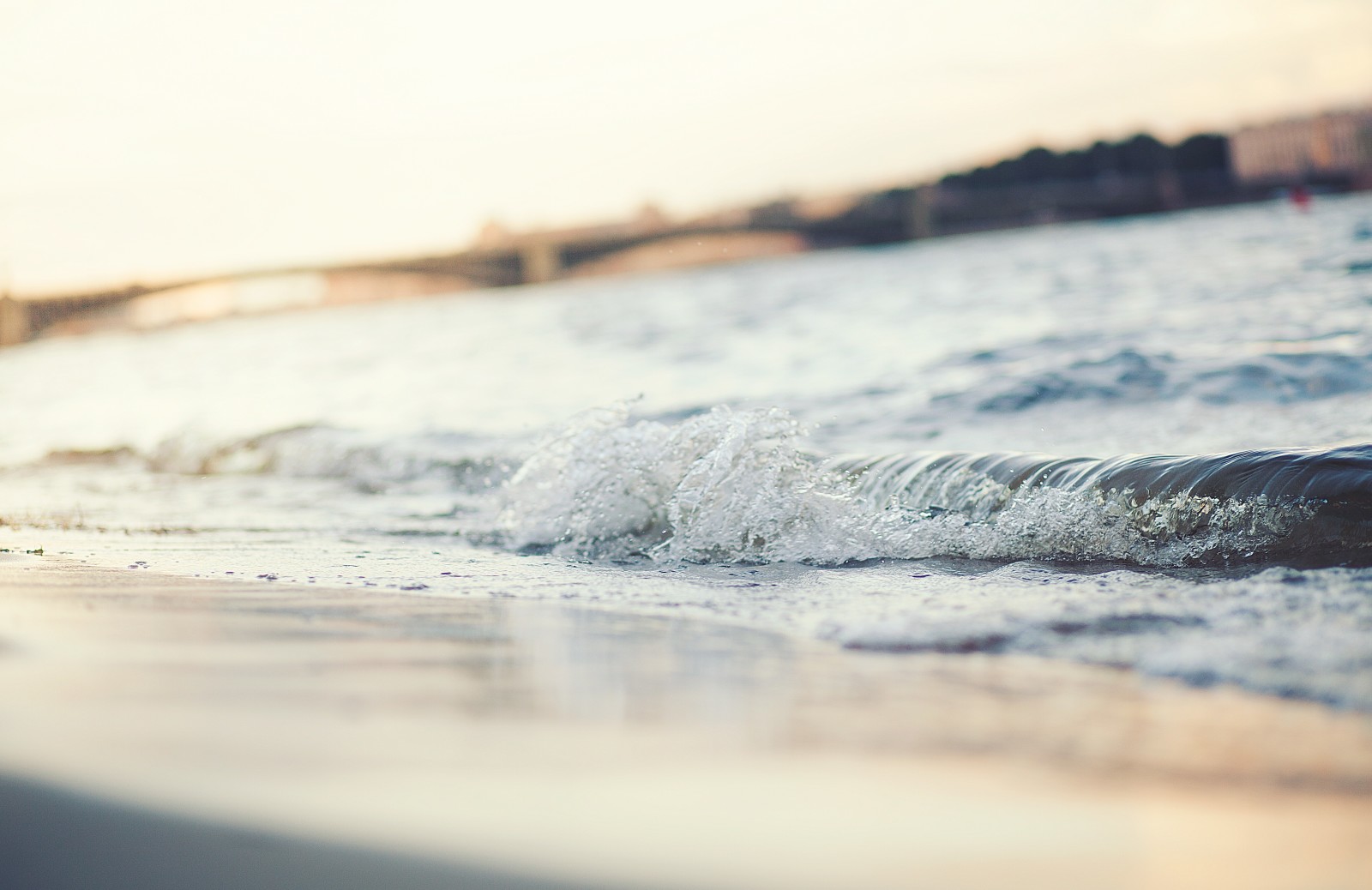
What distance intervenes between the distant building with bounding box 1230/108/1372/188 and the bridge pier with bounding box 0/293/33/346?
62603 mm

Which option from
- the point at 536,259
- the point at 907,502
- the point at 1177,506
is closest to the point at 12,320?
the point at 536,259

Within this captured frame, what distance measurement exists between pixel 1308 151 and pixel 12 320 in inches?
2808

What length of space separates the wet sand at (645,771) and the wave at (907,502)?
149 cm

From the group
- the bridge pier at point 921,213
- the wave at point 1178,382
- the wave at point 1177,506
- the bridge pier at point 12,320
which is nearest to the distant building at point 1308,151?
the bridge pier at point 921,213

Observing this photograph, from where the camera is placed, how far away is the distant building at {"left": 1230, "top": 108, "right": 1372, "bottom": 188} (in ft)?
194

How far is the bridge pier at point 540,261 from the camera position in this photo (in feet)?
191

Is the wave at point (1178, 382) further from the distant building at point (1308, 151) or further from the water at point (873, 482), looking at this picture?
the distant building at point (1308, 151)

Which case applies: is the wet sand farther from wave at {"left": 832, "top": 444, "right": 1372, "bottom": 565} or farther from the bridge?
the bridge

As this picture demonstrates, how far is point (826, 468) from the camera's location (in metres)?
5.27

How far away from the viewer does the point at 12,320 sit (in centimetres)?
5872

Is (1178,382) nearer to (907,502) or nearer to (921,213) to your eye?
(907,502)

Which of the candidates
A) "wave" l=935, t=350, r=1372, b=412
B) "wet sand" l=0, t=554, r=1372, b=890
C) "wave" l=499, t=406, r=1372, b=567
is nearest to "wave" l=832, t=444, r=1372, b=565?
"wave" l=499, t=406, r=1372, b=567

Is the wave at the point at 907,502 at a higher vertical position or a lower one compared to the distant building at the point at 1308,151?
lower

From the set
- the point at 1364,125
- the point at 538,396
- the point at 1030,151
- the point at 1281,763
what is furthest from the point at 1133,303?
the point at 1030,151
